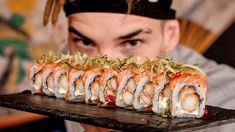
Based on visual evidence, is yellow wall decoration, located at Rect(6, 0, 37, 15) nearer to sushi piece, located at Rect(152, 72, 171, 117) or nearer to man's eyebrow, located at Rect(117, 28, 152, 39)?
man's eyebrow, located at Rect(117, 28, 152, 39)

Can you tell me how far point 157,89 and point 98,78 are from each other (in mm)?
441

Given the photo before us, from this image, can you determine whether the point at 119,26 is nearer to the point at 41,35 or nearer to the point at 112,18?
the point at 112,18

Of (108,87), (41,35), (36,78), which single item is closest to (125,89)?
(108,87)

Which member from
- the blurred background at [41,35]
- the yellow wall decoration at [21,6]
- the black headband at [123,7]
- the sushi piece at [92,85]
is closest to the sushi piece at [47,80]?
the sushi piece at [92,85]

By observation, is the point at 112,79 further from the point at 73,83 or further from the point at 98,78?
the point at 73,83

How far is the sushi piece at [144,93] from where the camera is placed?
224cm

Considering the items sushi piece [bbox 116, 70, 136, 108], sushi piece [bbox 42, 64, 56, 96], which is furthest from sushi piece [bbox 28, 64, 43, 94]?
sushi piece [bbox 116, 70, 136, 108]

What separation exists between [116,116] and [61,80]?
76 centimetres

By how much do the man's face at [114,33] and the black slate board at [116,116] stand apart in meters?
0.50

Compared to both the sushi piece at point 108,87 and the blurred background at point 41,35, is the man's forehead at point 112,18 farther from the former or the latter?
the blurred background at point 41,35

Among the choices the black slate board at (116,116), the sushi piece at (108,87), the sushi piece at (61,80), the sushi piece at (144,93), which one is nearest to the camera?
the black slate board at (116,116)

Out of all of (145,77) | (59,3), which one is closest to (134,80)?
(145,77)

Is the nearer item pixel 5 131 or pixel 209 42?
pixel 5 131

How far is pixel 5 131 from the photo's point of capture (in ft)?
14.5
